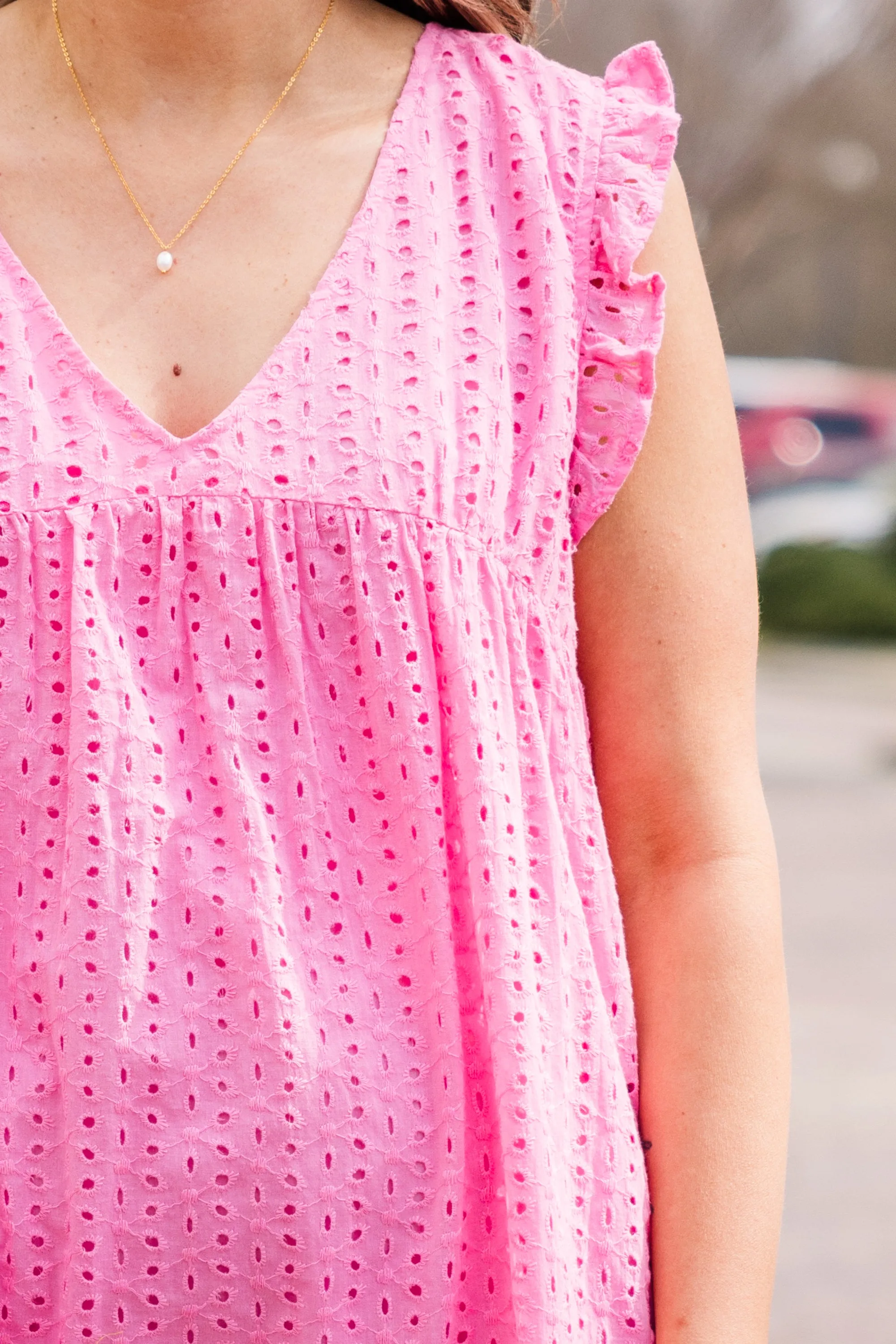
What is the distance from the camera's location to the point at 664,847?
125cm

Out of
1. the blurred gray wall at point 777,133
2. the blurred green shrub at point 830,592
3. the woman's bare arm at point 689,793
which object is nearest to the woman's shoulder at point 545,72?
the woman's bare arm at point 689,793

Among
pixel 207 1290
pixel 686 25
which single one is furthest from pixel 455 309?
pixel 686 25

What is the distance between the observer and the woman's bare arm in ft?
3.91

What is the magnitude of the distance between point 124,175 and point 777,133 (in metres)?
9.07

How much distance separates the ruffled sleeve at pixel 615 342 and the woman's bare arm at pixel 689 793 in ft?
0.07

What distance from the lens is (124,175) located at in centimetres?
126

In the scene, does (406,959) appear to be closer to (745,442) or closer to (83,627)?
(83,627)

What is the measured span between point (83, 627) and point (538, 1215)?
1.55 ft

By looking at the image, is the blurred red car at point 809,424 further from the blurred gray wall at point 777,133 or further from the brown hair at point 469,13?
the brown hair at point 469,13

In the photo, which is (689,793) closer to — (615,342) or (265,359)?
(615,342)

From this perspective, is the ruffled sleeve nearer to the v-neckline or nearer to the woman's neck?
the v-neckline

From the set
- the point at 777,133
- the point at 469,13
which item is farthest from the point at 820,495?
the point at 469,13

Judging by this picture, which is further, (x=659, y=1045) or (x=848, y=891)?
(x=848, y=891)

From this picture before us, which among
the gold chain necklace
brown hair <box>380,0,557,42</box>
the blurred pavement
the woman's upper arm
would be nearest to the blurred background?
the blurred pavement
